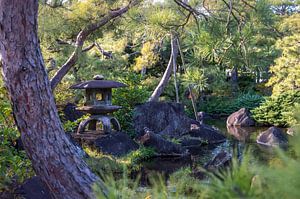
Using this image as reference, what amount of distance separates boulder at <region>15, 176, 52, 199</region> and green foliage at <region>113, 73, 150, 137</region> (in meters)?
5.26

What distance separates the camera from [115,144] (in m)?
6.67

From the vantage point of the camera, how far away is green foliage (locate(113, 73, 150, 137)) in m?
8.40

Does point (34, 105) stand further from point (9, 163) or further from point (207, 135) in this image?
point (207, 135)

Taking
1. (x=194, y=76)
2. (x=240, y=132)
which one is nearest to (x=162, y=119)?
(x=240, y=132)

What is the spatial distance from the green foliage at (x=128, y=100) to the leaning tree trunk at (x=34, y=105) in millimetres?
6202

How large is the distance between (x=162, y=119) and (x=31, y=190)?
575cm

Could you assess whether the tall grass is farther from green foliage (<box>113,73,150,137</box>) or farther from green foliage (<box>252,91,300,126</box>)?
green foliage (<box>252,91,300,126</box>)

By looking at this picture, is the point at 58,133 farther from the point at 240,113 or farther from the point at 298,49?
the point at 240,113

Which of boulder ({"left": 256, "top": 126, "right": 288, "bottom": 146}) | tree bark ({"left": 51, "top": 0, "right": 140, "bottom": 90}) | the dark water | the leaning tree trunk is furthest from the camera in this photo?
boulder ({"left": 256, "top": 126, "right": 288, "bottom": 146})

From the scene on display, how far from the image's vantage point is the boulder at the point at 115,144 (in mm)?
6539

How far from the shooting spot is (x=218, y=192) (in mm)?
499

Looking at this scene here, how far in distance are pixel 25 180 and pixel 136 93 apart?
18.6ft

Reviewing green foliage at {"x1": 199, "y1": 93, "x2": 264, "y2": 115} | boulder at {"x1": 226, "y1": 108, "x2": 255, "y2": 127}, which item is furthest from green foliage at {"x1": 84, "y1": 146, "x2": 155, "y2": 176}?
green foliage at {"x1": 199, "y1": 93, "x2": 264, "y2": 115}

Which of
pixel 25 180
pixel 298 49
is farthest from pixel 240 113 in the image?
pixel 25 180
